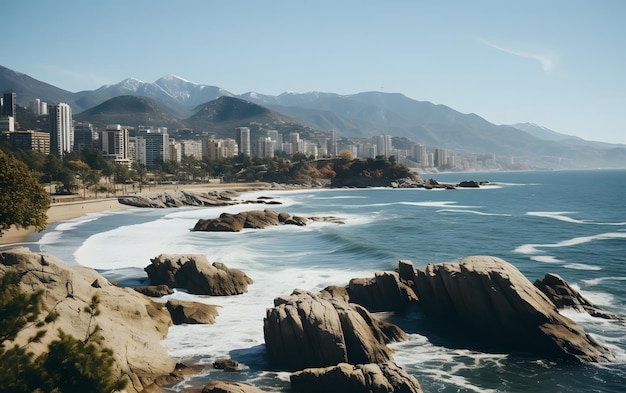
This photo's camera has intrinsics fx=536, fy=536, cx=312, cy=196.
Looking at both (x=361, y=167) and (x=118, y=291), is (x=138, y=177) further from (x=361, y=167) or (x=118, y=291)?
(x=118, y=291)

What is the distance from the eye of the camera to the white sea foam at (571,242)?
43.2 meters

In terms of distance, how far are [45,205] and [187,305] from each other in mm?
22898

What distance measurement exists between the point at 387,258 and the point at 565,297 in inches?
604

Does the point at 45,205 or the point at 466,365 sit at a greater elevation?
the point at 45,205

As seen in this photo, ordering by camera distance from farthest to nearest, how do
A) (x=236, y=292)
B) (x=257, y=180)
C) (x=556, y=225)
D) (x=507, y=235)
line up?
1. (x=257, y=180)
2. (x=556, y=225)
3. (x=507, y=235)
4. (x=236, y=292)

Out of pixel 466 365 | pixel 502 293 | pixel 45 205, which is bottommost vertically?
pixel 466 365

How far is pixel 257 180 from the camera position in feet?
542

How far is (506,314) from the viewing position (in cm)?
2162

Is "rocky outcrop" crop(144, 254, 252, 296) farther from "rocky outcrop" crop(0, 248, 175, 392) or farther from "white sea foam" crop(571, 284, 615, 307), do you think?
"white sea foam" crop(571, 284, 615, 307)

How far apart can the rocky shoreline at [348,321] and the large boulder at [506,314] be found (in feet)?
0.13

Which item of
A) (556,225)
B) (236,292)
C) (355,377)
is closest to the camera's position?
(355,377)

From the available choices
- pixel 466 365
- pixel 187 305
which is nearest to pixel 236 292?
pixel 187 305

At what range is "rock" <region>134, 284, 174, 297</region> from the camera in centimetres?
2758

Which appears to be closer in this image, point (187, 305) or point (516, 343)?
point (516, 343)
